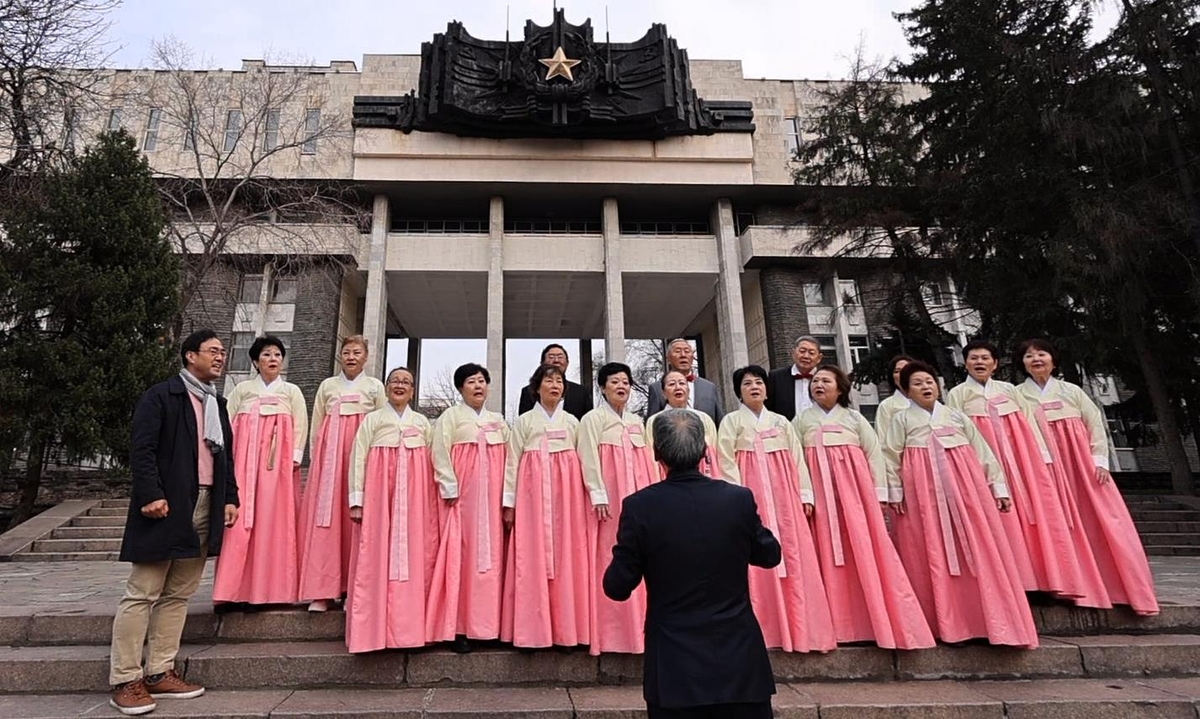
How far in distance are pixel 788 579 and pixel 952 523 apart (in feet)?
3.68

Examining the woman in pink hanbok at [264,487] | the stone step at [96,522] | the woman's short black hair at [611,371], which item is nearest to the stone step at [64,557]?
the stone step at [96,522]

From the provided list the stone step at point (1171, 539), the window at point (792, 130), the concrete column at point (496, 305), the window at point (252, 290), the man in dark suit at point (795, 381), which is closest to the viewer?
the man in dark suit at point (795, 381)


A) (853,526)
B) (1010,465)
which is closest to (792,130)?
(1010,465)

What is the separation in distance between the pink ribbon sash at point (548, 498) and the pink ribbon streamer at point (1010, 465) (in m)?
3.05

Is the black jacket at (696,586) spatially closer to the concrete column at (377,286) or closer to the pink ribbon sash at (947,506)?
the pink ribbon sash at (947,506)

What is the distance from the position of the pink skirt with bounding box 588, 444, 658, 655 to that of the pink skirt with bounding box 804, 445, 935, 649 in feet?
3.66

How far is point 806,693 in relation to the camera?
3230 millimetres

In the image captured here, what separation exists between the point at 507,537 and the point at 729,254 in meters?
18.5

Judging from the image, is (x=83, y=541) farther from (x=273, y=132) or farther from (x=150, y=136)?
(x=150, y=136)

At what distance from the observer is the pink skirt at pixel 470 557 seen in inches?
135

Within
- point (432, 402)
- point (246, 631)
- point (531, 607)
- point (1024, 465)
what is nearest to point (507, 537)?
point (531, 607)

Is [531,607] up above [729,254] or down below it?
below

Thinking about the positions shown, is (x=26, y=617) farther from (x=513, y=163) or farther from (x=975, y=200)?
(x=513, y=163)

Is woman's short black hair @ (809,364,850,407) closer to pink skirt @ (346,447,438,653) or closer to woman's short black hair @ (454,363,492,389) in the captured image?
woman's short black hair @ (454,363,492,389)
